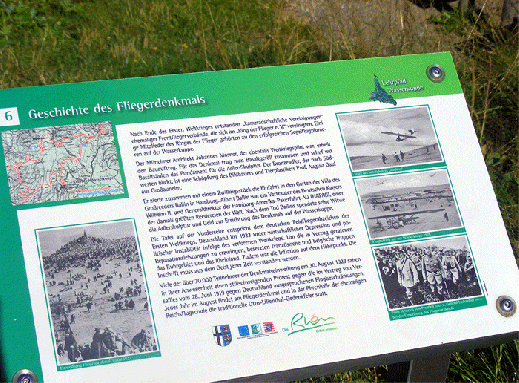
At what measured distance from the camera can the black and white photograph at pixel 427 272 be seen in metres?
2.31

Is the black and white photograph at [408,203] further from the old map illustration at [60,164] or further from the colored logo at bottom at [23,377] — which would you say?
the colored logo at bottom at [23,377]

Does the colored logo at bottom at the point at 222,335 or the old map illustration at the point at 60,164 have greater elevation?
the old map illustration at the point at 60,164

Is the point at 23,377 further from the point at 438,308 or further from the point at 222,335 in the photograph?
the point at 438,308

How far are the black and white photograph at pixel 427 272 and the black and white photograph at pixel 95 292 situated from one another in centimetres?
96

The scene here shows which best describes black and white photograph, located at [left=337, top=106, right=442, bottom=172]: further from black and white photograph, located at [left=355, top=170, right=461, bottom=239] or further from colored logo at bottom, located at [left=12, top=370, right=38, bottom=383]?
colored logo at bottom, located at [left=12, top=370, right=38, bottom=383]

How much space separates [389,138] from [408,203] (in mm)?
296

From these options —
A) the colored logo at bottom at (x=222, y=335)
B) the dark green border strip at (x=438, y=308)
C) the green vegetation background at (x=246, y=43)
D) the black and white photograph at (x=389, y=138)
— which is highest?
the green vegetation background at (x=246, y=43)

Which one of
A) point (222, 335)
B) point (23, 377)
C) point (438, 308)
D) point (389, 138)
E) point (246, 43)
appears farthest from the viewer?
point (246, 43)

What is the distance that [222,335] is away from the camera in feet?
6.98

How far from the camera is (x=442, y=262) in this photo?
7.84ft

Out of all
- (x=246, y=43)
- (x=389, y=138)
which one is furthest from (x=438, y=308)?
(x=246, y=43)

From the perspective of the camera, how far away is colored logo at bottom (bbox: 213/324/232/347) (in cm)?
212

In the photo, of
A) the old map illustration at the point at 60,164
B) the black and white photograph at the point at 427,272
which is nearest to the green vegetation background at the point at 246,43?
the black and white photograph at the point at 427,272

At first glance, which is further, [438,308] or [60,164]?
[438,308]
